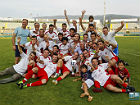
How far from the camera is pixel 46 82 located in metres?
3.95

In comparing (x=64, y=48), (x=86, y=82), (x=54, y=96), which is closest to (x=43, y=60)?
(x=64, y=48)

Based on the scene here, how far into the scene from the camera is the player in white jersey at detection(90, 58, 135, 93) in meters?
3.35

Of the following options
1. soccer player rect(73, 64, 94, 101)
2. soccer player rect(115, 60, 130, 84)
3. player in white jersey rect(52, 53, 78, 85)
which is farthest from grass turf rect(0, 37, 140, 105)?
player in white jersey rect(52, 53, 78, 85)

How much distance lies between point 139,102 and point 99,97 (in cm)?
87

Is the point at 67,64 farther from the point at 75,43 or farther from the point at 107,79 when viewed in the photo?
the point at 107,79

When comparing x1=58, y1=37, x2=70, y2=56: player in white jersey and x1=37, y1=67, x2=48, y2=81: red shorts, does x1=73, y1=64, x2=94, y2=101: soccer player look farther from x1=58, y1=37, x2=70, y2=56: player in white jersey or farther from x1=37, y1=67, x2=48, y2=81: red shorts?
x1=58, y1=37, x2=70, y2=56: player in white jersey

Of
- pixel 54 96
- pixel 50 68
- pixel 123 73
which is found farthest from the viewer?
pixel 50 68

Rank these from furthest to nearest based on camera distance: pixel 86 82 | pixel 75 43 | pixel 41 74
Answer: pixel 75 43 → pixel 41 74 → pixel 86 82

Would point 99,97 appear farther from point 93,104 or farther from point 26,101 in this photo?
point 26,101

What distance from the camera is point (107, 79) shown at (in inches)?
138

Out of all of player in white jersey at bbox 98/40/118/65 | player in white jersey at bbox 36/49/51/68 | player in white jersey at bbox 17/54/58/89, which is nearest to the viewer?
player in white jersey at bbox 17/54/58/89

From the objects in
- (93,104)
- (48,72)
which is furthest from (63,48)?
(93,104)

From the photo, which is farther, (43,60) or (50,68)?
(43,60)

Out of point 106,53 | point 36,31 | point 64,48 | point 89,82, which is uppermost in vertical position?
point 36,31
